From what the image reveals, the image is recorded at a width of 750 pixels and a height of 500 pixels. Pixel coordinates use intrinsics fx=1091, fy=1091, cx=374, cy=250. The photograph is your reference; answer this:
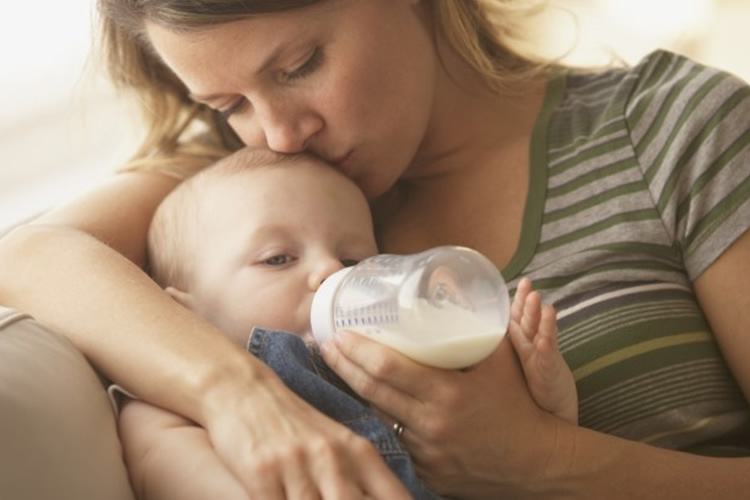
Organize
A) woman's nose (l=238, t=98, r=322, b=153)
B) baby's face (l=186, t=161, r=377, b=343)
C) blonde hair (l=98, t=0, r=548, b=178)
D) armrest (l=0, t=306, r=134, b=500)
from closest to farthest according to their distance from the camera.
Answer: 1. armrest (l=0, t=306, r=134, b=500)
2. baby's face (l=186, t=161, r=377, b=343)
3. woman's nose (l=238, t=98, r=322, b=153)
4. blonde hair (l=98, t=0, r=548, b=178)

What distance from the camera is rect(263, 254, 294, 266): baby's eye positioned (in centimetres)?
143

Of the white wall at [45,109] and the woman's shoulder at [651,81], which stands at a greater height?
the woman's shoulder at [651,81]

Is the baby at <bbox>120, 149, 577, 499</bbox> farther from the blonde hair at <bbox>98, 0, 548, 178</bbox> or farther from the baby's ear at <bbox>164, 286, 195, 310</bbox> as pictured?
the blonde hair at <bbox>98, 0, 548, 178</bbox>

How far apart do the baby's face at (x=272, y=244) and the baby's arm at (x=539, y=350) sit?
26 centimetres

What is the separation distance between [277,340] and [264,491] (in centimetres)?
24

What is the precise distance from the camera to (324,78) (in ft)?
4.89

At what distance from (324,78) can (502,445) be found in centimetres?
56

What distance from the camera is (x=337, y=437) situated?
1.09 meters

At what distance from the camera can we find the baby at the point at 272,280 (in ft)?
3.97

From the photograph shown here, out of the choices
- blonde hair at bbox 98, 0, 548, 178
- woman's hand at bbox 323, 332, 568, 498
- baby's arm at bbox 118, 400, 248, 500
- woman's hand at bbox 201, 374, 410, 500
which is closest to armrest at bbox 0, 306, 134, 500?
baby's arm at bbox 118, 400, 248, 500

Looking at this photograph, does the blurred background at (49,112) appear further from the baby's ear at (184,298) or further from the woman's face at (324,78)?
the baby's ear at (184,298)

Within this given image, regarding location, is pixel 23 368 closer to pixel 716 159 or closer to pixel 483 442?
pixel 483 442

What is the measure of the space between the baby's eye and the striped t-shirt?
0.32 meters

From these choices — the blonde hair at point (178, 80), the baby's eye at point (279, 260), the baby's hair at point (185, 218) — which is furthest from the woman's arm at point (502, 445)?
the blonde hair at point (178, 80)
